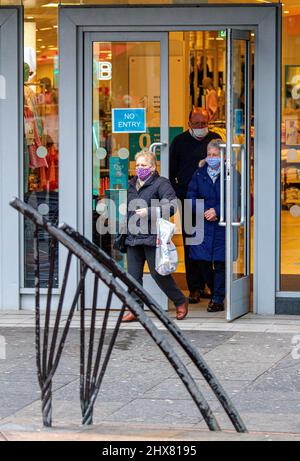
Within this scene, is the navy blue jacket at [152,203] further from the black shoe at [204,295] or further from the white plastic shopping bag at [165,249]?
the black shoe at [204,295]

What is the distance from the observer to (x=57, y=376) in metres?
7.94

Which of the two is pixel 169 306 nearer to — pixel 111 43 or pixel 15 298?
pixel 15 298

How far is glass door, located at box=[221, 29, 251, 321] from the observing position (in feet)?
32.8

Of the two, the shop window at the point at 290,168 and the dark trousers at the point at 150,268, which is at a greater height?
the shop window at the point at 290,168

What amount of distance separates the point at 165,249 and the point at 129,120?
58.8 inches

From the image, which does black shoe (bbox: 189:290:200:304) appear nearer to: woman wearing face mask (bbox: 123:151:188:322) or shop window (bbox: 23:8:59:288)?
woman wearing face mask (bbox: 123:151:188:322)

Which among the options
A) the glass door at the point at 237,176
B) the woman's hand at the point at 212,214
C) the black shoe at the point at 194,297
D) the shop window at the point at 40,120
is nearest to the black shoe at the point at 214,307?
the glass door at the point at 237,176

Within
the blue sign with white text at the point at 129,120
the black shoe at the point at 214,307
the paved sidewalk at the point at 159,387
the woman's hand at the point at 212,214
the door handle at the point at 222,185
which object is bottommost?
the paved sidewalk at the point at 159,387

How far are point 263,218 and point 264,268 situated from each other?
465 mm

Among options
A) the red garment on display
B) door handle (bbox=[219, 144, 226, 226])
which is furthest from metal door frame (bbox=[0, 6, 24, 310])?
door handle (bbox=[219, 144, 226, 226])

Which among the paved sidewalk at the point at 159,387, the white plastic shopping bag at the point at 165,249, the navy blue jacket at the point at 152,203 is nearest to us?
the paved sidewalk at the point at 159,387

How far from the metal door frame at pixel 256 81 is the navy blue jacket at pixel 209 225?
1.24ft

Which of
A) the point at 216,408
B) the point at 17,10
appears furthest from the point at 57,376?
the point at 17,10

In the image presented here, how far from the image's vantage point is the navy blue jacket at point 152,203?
9.88 m
